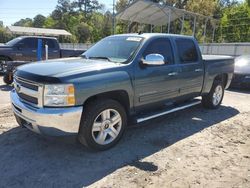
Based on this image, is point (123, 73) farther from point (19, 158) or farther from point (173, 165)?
point (19, 158)

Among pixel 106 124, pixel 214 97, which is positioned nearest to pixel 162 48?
pixel 106 124

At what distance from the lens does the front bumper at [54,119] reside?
3807 millimetres

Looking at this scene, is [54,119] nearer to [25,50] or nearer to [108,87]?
[108,87]

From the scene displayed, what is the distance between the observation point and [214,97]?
7.41 m

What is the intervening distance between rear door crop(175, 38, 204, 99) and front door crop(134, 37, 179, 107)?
0.87 ft

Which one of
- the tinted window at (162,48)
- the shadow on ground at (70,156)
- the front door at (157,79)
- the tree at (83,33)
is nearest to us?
the shadow on ground at (70,156)

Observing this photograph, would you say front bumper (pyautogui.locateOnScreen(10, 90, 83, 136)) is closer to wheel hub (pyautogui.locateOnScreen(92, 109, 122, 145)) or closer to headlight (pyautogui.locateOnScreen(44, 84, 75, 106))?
headlight (pyautogui.locateOnScreen(44, 84, 75, 106))

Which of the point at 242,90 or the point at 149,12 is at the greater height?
the point at 149,12

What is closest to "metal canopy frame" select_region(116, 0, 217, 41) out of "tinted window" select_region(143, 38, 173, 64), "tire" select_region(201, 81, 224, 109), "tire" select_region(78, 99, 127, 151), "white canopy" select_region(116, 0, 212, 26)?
"white canopy" select_region(116, 0, 212, 26)

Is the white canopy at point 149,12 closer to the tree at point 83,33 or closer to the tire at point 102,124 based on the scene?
the tire at point 102,124

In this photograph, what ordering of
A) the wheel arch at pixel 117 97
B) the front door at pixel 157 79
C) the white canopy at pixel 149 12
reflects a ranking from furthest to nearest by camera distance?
the white canopy at pixel 149 12 < the front door at pixel 157 79 < the wheel arch at pixel 117 97

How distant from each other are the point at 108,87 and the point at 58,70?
2.61ft

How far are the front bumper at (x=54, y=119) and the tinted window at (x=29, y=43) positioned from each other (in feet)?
34.1

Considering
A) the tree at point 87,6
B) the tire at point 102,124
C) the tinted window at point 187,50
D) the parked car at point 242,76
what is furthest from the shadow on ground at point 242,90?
the tree at point 87,6
